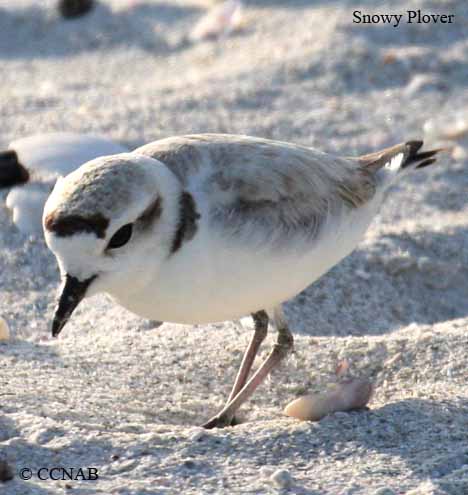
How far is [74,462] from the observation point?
2811 mm

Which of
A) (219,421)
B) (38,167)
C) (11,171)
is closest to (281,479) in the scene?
(219,421)

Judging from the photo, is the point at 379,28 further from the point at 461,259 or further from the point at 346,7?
the point at 461,259

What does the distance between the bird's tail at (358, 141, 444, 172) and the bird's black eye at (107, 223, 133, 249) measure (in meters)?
1.08

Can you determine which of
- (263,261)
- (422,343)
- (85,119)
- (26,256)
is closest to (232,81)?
(85,119)

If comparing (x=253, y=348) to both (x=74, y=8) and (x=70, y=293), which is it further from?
(x=74, y=8)

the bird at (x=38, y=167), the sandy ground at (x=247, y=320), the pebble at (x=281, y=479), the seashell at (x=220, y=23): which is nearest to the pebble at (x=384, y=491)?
the sandy ground at (x=247, y=320)

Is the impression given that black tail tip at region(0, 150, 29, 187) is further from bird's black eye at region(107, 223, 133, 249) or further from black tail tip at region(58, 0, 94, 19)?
black tail tip at region(58, 0, 94, 19)

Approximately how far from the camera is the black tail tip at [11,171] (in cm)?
468

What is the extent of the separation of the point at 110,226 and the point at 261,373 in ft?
→ 2.86

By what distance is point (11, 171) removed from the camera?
15.6 feet

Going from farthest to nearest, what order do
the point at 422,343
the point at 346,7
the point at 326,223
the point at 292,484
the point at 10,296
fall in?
the point at 346,7
the point at 10,296
the point at 422,343
the point at 326,223
the point at 292,484

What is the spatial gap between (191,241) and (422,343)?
1.03m

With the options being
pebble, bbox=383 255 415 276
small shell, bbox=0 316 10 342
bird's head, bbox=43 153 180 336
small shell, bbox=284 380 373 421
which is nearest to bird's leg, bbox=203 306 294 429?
small shell, bbox=284 380 373 421

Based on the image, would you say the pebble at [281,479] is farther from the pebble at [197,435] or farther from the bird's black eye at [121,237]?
the bird's black eye at [121,237]
